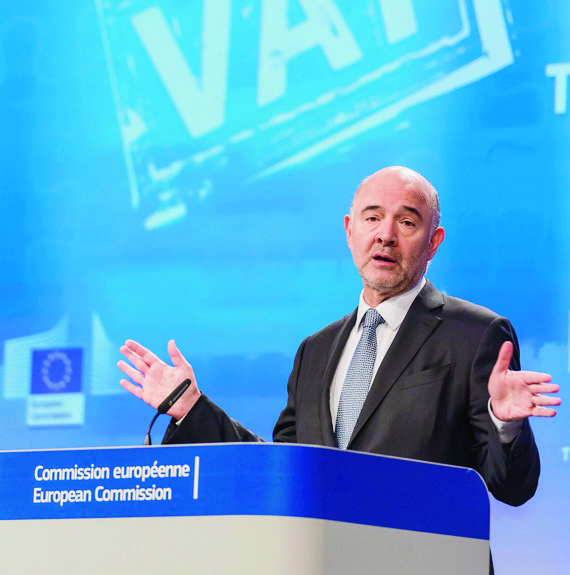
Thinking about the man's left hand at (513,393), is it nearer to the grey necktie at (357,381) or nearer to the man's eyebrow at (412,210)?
the grey necktie at (357,381)

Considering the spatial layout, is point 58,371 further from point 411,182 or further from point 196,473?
point 196,473

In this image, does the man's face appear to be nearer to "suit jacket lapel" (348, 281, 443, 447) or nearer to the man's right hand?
"suit jacket lapel" (348, 281, 443, 447)

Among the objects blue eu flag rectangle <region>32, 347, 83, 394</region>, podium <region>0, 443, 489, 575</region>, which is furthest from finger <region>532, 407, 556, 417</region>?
blue eu flag rectangle <region>32, 347, 83, 394</region>

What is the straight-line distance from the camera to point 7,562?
60.1 inches

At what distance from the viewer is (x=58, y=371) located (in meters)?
3.82

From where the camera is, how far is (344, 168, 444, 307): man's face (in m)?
2.41

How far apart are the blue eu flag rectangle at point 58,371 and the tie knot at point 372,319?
175 cm

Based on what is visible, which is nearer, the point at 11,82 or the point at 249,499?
the point at 249,499

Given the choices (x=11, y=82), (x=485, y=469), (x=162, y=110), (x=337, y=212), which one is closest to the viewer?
(x=485, y=469)

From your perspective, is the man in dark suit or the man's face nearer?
the man in dark suit

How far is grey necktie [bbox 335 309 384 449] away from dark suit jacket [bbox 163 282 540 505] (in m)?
0.03

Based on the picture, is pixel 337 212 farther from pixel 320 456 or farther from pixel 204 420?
pixel 320 456

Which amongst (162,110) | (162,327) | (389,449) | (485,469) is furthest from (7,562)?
(162,110)

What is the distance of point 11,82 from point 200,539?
128 inches
